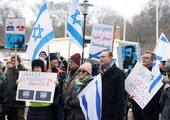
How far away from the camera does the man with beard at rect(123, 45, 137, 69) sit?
7.34 metres

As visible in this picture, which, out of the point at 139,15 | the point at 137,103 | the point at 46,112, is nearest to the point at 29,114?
the point at 46,112

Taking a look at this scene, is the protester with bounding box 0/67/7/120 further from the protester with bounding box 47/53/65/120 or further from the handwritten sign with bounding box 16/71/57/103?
the protester with bounding box 47/53/65/120

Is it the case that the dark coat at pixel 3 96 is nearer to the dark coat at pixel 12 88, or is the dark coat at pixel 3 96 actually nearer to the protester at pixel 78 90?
the dark coat at pixel 12 88

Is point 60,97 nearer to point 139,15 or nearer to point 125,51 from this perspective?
point 125,51

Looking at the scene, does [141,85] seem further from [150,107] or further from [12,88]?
[12,88]

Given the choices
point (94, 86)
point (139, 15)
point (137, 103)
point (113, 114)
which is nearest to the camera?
point (94, 86)

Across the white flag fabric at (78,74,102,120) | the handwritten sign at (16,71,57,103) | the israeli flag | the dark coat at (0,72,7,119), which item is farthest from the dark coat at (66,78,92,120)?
the dark coat at (0,72,7,119)

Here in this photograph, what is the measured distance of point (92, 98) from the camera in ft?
18.1

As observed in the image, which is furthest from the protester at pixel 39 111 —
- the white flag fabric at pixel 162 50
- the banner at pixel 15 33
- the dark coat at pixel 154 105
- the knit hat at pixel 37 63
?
the white flag fabric at pixel 162 50

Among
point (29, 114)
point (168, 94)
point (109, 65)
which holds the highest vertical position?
point (109, 65)

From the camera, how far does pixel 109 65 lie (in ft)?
19.8

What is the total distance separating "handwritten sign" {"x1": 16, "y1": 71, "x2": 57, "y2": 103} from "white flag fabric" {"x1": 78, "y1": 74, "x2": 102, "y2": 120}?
3.43 ft

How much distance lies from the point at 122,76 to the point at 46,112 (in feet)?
4.98

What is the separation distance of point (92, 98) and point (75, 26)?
3.49m
